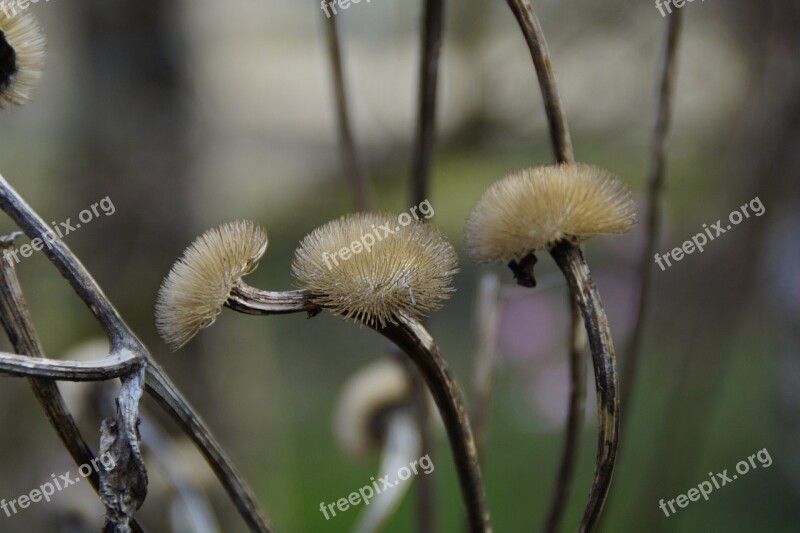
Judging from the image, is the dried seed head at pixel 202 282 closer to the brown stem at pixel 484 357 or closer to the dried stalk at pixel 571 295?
the dried stalk at pixel 571 295

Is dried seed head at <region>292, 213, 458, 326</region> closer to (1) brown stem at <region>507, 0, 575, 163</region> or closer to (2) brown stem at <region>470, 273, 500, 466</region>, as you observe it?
(1) brown stem at <region>507, 0, 575, 163</region>

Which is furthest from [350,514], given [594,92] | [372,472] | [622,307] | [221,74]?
[221,74]

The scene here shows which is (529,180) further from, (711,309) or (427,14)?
(711,309)

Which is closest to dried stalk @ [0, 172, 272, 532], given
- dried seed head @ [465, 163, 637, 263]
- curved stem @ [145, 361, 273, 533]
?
curved stem @ [145, 361, 273, 533]

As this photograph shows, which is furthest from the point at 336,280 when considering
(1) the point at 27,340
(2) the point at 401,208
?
(2) the point at 401,208

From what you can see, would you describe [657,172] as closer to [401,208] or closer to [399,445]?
[399,445]

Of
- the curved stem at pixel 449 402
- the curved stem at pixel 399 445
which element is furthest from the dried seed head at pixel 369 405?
the curved stem at pixel 449 402
